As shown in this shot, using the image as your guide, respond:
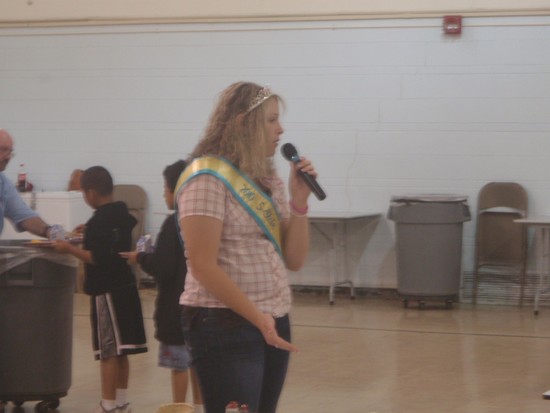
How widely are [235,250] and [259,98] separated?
465 mm

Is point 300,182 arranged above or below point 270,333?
above

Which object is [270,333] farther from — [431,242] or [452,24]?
[452,24]

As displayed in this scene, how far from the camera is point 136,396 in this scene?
6.06 m

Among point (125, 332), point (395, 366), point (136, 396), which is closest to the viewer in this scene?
point (125, 332)

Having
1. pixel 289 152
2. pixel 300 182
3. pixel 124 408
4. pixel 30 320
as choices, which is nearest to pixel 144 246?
pixel 30 320

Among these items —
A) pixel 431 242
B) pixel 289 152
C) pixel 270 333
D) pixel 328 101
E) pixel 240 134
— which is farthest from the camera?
pixel 328 101

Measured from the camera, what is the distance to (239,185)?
9.45 feet

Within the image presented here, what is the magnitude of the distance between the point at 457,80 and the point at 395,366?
4033mm

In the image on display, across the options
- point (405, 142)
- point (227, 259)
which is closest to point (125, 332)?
point (227, 259)

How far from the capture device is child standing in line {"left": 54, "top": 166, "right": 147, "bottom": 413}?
202 inches

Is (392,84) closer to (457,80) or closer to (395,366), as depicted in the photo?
(457,80)

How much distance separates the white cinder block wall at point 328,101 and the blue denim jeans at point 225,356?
751 cm

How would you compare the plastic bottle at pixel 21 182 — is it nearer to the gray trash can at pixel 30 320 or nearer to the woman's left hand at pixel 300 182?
the gray trash can at pixel 30 320

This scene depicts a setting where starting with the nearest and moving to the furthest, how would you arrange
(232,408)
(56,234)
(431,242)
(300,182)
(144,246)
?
(232,408) → (300,182) → (144,246) → (56,234) → (431,242)
